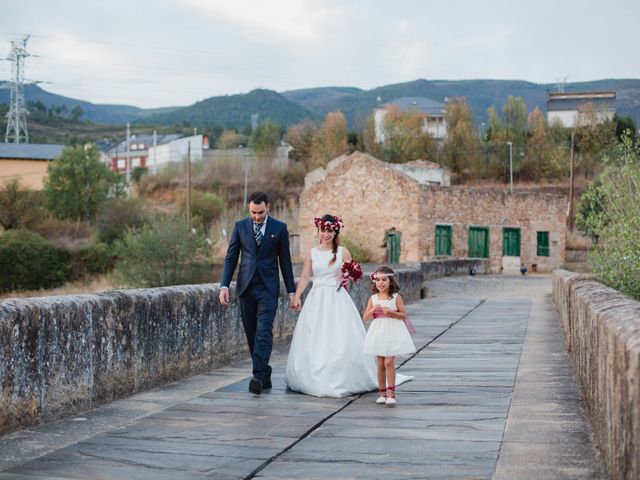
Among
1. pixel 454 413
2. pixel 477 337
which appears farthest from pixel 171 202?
pixel 454 413

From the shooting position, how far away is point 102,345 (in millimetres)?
7137

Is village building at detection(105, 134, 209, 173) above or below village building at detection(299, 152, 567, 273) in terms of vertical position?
above

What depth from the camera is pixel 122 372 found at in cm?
747

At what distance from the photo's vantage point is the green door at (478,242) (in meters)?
45.9

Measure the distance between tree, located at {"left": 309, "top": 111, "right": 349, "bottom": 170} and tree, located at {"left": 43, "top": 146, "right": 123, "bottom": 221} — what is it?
21.6m

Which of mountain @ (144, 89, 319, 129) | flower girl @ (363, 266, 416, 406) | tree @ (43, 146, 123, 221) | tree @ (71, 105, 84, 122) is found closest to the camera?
flower girl @ (363, 266, 416, 406)

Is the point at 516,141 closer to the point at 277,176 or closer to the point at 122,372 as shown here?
the point at 277,176

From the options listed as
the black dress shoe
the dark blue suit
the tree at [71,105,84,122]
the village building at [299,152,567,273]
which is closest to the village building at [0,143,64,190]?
the village building at [299,152,567,273]

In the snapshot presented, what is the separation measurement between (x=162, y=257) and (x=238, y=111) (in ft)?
478

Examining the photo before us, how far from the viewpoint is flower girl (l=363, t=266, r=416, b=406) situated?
742 centimetres

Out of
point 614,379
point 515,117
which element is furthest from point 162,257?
point 515,117

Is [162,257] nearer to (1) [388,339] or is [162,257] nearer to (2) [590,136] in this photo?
(1) [388,339]

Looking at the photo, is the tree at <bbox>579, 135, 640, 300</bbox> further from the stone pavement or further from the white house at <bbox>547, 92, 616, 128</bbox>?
the white house at <bbox>547, 92, 616, 128</bbox>

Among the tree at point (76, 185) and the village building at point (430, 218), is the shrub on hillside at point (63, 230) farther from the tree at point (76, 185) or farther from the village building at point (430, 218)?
the village building at point (430, 218)
